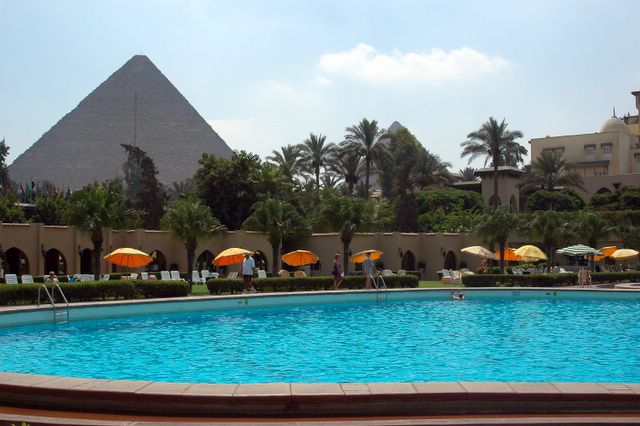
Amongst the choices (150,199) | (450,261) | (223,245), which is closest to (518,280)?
(450,261)

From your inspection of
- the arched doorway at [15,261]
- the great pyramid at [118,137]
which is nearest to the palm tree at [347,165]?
the arched doorway at [15,261]

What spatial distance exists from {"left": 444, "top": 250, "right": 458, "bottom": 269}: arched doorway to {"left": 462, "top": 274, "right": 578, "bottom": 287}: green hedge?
34.5 ft

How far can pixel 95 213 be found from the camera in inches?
920

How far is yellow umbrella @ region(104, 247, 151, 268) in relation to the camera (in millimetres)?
25047

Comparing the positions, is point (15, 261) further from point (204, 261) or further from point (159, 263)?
point (204, 261)

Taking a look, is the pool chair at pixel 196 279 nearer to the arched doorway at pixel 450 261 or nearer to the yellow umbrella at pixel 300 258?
the yellow umbrella at pixel 300 258

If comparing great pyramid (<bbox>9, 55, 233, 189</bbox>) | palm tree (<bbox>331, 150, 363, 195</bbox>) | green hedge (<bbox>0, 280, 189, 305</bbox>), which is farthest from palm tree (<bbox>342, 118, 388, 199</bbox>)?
great pyramid (<bbox>9, 55, 233, 189</bbox>)

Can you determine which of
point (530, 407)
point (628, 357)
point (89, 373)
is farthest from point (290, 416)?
point (628, 357)

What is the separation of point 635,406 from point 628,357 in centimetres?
511

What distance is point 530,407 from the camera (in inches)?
232

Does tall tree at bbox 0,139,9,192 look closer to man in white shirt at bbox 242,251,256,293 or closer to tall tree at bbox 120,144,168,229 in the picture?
tall tree at bbox 120,144,168,229

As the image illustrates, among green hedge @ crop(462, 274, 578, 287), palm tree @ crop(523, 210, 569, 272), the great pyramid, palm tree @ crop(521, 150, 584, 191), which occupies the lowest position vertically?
green hedge @ crop(462, 274, 578, 287)

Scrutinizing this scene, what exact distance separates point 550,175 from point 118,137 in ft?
226

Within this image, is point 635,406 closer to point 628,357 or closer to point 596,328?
point 628,357
